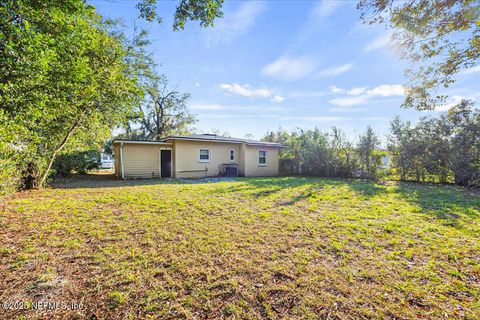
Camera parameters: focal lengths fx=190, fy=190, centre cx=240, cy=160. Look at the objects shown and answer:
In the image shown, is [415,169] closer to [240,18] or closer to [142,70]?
[240,18]

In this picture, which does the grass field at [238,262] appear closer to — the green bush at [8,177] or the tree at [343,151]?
the green bush at [8,177]

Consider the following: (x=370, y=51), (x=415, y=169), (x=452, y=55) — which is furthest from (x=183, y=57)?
(x=415, y=169)

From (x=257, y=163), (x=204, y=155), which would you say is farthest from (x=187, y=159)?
(x=257, y=163)

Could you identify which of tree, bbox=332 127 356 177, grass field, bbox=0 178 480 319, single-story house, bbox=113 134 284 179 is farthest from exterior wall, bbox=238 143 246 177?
grass field, bbox=0 178 480 319

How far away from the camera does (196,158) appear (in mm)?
12156

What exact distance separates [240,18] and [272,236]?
6823mm

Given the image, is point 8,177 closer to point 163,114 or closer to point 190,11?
point 190,11

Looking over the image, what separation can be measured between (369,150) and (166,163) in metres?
12.9

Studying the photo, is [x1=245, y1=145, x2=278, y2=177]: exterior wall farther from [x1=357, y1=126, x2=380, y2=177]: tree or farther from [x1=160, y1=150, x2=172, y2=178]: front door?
[x1=357, y1=126, x2=380, y2=177]: tree

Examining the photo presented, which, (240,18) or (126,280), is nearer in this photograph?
(126,280)

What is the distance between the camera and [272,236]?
343cm

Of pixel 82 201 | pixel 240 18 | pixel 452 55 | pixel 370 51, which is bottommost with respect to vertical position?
pixel 82 201

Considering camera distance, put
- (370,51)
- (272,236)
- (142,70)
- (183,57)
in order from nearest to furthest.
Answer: (272,236) < (370,51) < (183,57) < (142,70)

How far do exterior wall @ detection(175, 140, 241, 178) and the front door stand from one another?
108 cm
